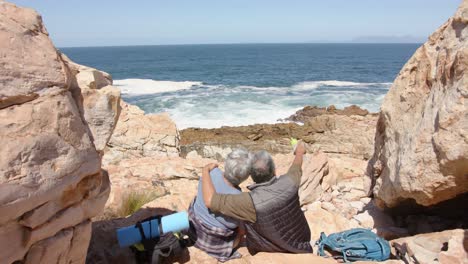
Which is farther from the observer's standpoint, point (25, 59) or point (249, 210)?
point (249, 210)

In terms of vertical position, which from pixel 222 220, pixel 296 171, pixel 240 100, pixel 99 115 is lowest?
pixel 240 100

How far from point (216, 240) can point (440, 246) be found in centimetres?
207

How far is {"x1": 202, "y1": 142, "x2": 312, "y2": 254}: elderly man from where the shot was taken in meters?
3.68

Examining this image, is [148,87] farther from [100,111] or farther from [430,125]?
[430,125]

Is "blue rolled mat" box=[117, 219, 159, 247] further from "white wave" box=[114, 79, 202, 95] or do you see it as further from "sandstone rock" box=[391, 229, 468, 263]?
"white wave" box=[114, 79, 202, 95]

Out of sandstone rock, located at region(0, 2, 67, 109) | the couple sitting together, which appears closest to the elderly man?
the couple sitting together

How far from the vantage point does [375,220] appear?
5180mm

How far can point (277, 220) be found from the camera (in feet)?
12.2

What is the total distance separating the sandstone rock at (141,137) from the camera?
9.66m

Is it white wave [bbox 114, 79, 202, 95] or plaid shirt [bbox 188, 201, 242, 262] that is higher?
plaid shirt [bbox 188, 201, 242, 262]

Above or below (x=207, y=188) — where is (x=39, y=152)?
above

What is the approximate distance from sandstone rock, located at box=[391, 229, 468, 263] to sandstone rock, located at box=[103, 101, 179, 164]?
6721 mm

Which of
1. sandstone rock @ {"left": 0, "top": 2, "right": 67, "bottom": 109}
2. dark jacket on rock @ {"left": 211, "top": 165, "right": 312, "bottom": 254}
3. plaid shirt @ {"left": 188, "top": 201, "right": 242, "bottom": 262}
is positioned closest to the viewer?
sandstone rock @ {"left": 0, "top": 2, "right": 67, "bottom": 109}

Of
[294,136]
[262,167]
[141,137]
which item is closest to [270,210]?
[262,167]
